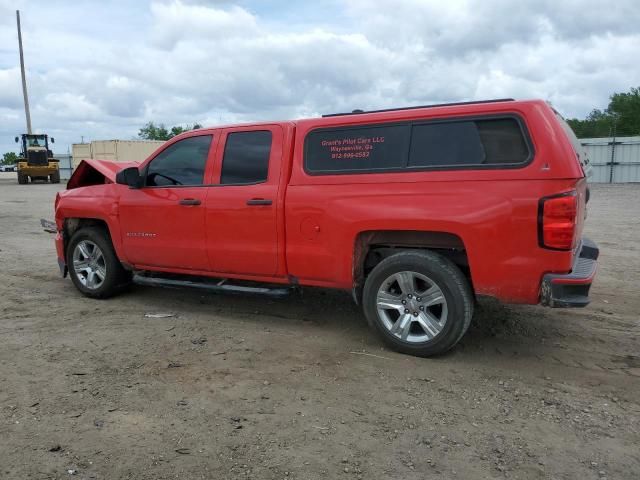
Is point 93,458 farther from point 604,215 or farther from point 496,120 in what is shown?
point 604,215

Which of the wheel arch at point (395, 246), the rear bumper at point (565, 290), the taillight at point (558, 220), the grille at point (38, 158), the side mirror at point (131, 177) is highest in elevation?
the grille at point (38, 158)

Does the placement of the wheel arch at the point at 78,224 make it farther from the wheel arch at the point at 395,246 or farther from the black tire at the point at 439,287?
the black tire at the point at 439,287

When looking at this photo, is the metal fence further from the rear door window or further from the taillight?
the taillight

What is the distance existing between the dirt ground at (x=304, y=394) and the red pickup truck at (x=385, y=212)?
1.49 feet

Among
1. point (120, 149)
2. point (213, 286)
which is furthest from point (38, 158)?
point (213, 286)

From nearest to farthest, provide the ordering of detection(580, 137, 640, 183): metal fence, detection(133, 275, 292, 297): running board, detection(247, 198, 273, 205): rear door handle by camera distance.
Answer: detection(247, 198, 273, 205): rear door handle
detection(133, 275, 292, 297): running board
detection(580, 137, 640, 183): metal fence

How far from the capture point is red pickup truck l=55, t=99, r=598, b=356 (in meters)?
3.86

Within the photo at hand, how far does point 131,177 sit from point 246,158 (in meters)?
1.36

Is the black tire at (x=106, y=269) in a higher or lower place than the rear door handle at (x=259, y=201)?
lower

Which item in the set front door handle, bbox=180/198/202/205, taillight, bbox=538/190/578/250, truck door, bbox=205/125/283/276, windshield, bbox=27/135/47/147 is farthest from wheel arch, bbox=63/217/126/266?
windshield, bbox=27/135/47/147

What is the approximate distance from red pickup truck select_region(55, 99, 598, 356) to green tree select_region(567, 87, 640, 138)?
2191 inches

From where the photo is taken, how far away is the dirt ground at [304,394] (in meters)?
2.93

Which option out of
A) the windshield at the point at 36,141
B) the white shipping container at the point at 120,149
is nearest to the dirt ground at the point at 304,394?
the white shipping container at the point at 120,149

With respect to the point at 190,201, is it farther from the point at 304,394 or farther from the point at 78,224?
the point at 304,394
